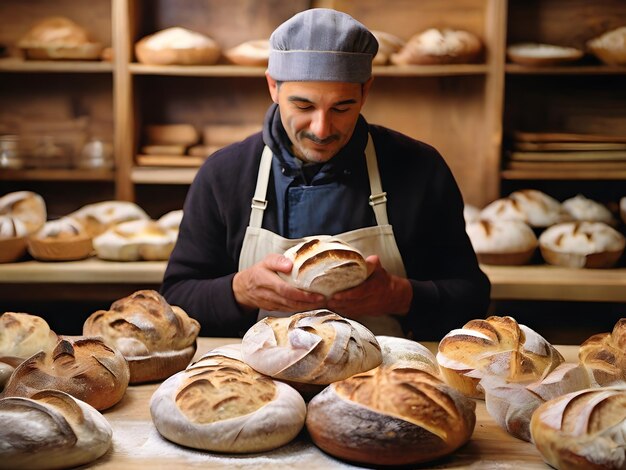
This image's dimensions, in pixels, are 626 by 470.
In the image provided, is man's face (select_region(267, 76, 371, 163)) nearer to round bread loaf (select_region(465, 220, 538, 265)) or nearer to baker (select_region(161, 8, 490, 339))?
baker (select_region(161, 8, 490, 339))

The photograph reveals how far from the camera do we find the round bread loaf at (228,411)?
4.27ft

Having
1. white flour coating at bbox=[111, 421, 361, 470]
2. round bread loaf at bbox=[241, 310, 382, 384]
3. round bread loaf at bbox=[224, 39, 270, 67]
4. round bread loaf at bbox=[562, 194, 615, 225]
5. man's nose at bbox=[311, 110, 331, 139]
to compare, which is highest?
round bread loaf at bbox=[224, 39, 270, 67]

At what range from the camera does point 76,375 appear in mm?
1472

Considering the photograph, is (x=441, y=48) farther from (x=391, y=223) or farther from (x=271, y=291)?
(x=271, y=291)

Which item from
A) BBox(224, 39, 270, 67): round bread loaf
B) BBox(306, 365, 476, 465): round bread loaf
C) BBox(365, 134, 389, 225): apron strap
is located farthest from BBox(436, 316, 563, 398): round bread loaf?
BBox(224, 39, 270, 67): round bread loaf

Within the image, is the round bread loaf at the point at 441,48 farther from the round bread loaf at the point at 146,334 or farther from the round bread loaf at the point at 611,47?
the round bread loaf at the point at 146,334

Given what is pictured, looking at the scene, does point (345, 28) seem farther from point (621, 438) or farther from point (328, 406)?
point (621, 438)

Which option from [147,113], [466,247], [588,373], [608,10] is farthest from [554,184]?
[588,373]

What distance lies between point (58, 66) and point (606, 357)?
2.85m

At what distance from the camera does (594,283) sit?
10.2 ft

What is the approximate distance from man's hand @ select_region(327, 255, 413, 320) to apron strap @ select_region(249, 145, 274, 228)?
1.39 ft

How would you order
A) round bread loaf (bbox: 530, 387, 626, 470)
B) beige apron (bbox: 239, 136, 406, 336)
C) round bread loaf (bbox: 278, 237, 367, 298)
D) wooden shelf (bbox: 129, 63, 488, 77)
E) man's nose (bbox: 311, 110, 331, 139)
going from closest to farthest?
round bread loaf (bbox: 530, 387, 626, 470)
round bread loaf (bbox: 278, 237, 367, 298)
man's nose (bbox: 311, 110, 331, 139)
beige apron (bbox: 239, 136, 406, 336)
wooden shelf (bbox: 129, 63, 488, 77)

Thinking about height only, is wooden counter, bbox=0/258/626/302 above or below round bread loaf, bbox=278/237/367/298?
below

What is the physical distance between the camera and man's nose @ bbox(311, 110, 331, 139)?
2.06 m
